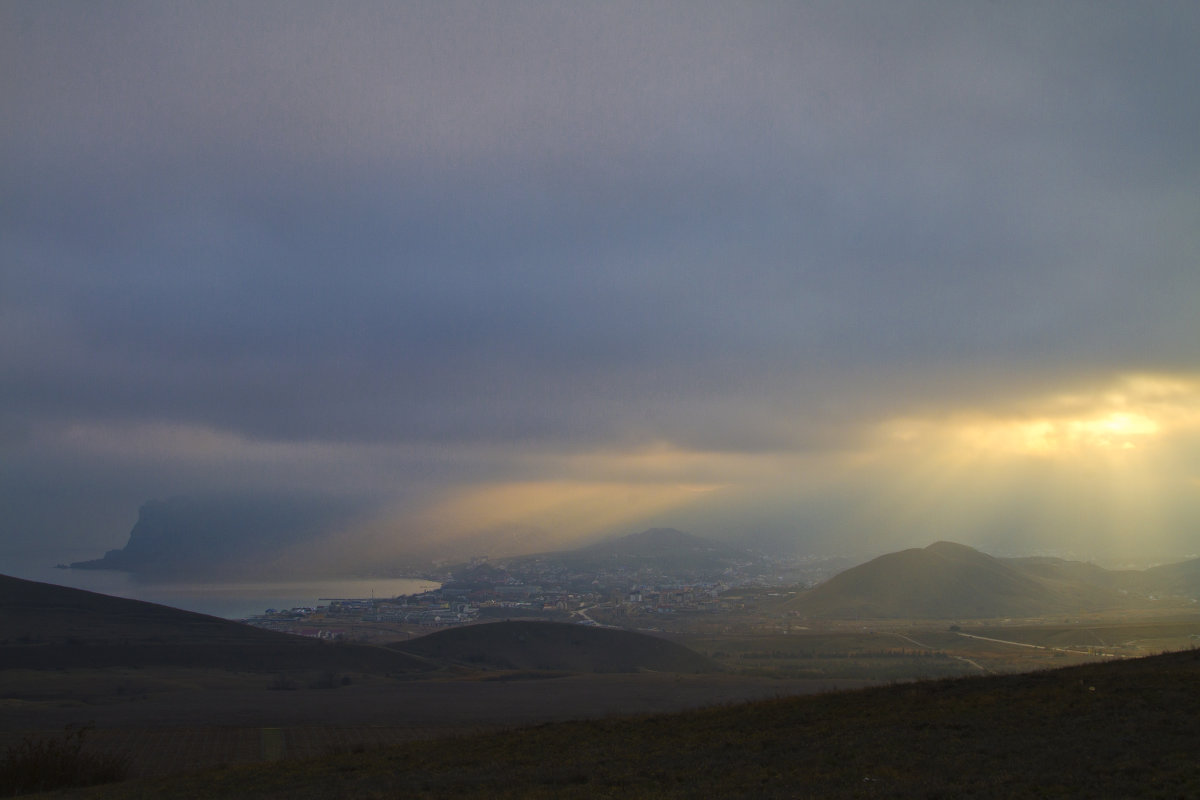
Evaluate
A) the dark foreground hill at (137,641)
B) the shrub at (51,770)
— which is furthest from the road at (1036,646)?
the shrub at (51,770)

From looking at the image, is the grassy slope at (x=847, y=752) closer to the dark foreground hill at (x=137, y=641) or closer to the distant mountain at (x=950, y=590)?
the dark foreground hill at (x=137, y=641)

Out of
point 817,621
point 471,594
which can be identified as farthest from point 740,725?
point 471,594

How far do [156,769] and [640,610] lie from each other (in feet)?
408

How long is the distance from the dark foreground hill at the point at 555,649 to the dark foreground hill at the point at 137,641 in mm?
9410

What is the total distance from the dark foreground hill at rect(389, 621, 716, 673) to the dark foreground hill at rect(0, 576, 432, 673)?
941 cm

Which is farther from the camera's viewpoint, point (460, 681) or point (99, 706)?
point (460, 681)

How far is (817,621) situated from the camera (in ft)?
424

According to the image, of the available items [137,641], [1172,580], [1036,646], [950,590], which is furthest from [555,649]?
[1172,580]

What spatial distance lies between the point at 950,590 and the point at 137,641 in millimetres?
131303

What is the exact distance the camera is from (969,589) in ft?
477

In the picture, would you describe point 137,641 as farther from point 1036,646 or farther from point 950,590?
point 950,590

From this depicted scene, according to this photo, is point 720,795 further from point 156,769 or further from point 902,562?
point 902,562

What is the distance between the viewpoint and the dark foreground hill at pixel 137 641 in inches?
2970

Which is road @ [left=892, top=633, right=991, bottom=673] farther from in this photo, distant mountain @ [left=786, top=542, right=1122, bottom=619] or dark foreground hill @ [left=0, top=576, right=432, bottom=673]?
dark foreground hill @ [left=0, top=576, right=432, bottom=673]
